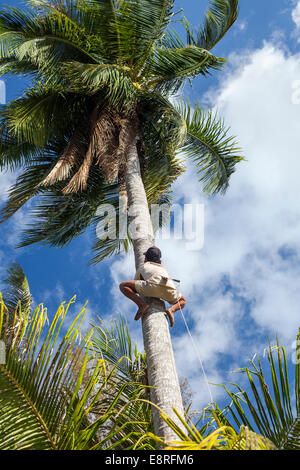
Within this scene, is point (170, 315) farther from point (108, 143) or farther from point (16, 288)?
point (16, 288)

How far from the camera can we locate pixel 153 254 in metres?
6.14

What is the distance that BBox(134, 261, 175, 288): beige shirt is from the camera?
5680 mm

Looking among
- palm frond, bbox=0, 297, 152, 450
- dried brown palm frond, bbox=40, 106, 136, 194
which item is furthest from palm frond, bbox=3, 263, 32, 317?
palm frond, bbox=0, 297, 152, 450

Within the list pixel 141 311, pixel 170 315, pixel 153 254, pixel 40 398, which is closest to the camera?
pixel 40 398

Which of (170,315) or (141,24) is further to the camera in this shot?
(141,24)

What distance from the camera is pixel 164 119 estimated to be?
8453 millimetres

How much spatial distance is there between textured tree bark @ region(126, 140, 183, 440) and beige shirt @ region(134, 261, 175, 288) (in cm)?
24

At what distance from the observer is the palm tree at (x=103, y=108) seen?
781 cm

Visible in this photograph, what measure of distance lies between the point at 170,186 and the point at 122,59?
246 cm

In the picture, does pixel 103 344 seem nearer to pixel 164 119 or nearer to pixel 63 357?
pixel 63 357

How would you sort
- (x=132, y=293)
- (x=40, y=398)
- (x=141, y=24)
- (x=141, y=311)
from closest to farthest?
(x=40, y=398) < (x=141, y=311) < (x=132, y=293) < (x=141, y=24)

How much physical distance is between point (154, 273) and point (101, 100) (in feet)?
13.0

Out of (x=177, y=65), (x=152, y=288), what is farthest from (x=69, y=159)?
(x=152, y=288)
